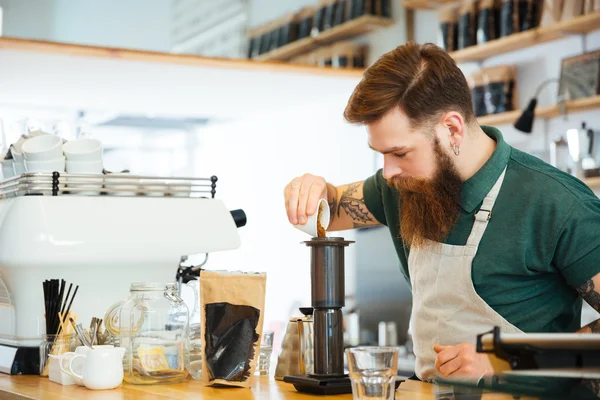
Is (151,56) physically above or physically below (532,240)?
above

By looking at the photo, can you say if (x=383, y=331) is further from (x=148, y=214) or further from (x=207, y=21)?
(x=148, y=214)

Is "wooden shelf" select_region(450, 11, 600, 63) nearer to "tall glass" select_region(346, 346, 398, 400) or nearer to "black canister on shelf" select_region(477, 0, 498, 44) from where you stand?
"black canister on shelf" select_region(477, 0, 498, 44)

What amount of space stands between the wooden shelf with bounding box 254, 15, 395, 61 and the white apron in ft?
12.5

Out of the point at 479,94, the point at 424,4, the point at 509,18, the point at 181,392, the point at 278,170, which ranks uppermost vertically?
the point at 424,4

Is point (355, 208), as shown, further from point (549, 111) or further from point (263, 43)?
point (263, 43)

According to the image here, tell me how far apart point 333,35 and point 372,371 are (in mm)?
4737

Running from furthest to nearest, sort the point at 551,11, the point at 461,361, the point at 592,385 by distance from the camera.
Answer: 1. the point at 551,11
2. the point at 461,361
3. the point at 592,385

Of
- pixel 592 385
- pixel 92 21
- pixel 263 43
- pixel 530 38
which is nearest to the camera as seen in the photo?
pixel 592 385

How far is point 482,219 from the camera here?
6.08 ft

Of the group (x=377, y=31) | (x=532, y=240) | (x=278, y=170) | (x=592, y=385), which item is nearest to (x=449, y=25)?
(x=377, y=31)

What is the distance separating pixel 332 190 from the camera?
7.35 ft

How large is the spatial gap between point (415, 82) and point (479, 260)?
0.40m

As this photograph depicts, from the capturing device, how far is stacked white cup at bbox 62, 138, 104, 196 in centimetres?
199

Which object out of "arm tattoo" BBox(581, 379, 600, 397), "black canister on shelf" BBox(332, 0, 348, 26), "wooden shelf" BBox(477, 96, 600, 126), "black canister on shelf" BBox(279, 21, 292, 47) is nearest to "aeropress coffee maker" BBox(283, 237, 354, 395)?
"arm tattoo" BBox(581, 379, 600, 397)
